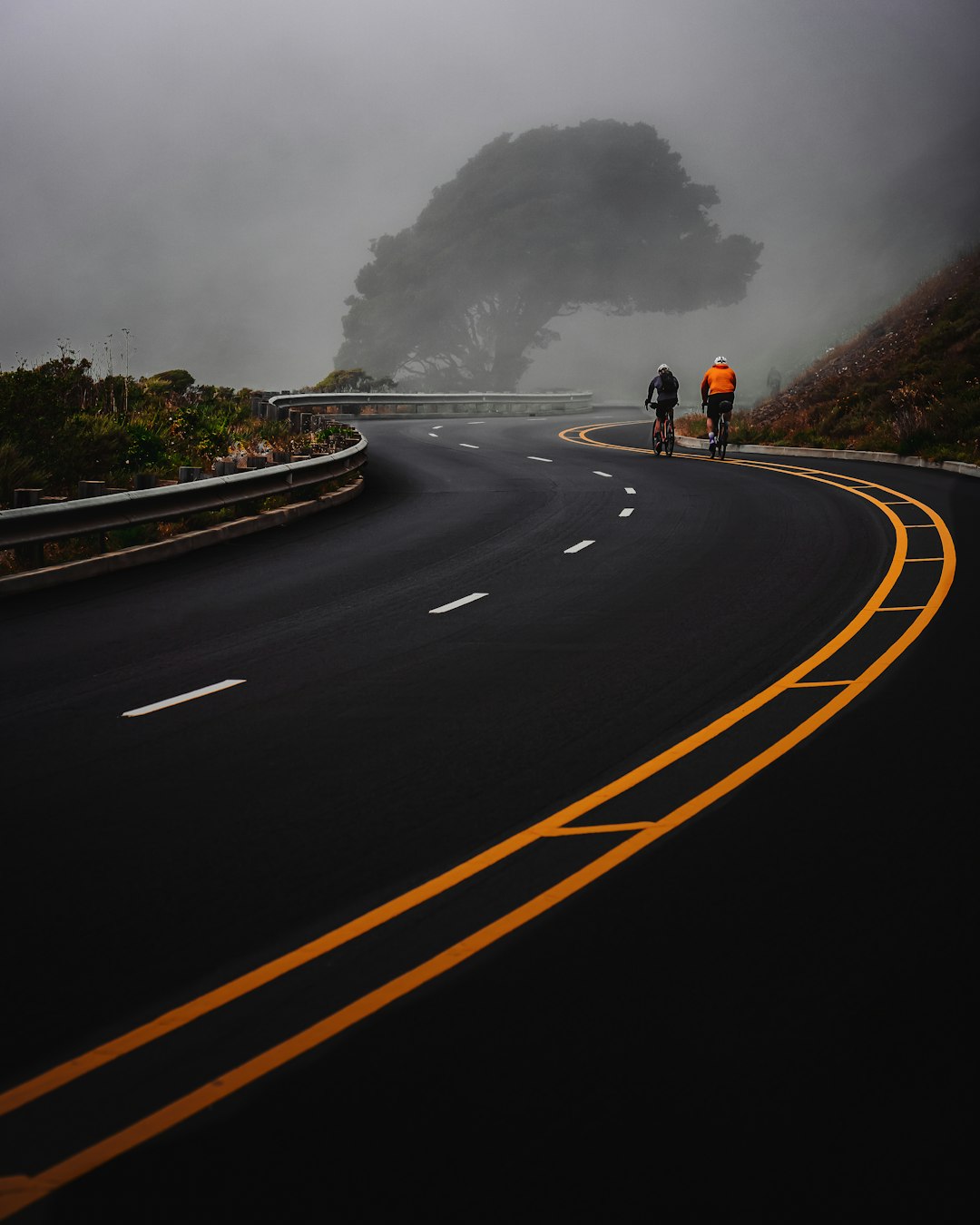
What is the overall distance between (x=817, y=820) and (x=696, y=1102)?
260 cm

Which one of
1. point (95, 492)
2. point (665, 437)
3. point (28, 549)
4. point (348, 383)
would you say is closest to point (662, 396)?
point (665, 437)

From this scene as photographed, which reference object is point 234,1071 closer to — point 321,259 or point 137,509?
point 137,509

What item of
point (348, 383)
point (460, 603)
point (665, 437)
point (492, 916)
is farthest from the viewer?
point (348, 383)

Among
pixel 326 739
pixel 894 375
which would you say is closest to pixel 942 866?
pixel 326 739

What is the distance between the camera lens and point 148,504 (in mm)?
15375

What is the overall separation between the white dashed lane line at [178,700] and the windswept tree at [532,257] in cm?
7156

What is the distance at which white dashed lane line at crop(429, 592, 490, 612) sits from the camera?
11820 mm

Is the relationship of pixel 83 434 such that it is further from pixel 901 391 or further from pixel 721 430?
pixel 901 391

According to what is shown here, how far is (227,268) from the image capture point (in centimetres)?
16900

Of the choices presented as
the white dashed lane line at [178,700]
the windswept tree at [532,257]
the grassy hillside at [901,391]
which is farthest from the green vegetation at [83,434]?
the windswept tree at [532,257]

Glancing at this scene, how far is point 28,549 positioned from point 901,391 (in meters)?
25.6

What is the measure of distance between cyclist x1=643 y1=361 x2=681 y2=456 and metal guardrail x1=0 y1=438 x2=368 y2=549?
1146 centimetres

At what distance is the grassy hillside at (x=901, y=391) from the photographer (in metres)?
28.7

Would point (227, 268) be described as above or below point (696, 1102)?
above
